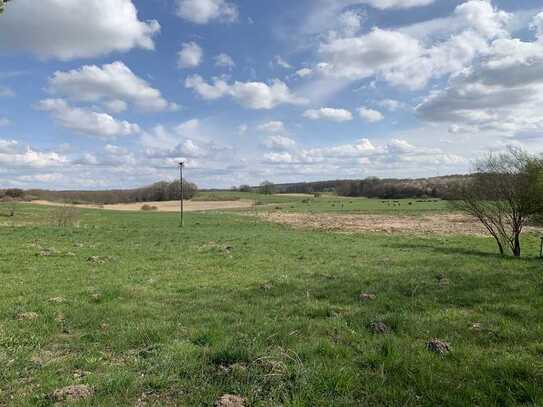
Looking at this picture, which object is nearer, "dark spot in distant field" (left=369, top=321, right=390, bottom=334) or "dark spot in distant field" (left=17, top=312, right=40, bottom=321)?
"dark spot in distant field" (left=369, top=321, right=390, bottom=334)

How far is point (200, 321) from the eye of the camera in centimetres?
727

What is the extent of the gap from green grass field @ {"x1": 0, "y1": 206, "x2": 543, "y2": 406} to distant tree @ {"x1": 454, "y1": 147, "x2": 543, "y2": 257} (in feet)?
30.4

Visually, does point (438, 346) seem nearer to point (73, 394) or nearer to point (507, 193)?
point (73, 394)

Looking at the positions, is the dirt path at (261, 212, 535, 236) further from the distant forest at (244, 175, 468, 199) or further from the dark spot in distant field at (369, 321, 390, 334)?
the distant forest at (244, 175, 468, 199)

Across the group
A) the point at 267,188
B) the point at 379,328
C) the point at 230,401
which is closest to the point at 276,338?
the point at 379,328

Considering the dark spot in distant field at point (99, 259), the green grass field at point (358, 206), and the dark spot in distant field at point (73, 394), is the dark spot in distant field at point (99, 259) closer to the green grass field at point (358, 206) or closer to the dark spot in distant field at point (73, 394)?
the dark spot in distant field at point (73, 394)

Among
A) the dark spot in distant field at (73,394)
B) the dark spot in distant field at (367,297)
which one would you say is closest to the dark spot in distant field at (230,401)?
the dark spot in distant field at (73,394)

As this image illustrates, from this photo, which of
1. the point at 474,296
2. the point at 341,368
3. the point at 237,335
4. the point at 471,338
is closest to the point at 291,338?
the point at 237,335

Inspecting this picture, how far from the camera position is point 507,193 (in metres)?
20.8

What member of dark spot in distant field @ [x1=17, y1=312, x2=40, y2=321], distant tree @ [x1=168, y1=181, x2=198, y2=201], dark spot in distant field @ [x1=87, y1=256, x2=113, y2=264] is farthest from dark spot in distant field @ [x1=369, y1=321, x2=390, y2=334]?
distant tree @ [x1=168, y1=181, x2=198, y2=201]

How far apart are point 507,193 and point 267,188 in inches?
5424

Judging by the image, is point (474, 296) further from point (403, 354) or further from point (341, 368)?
point (341, 368)

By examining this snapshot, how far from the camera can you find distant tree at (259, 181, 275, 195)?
157 meters

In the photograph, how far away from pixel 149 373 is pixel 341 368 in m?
2.53
